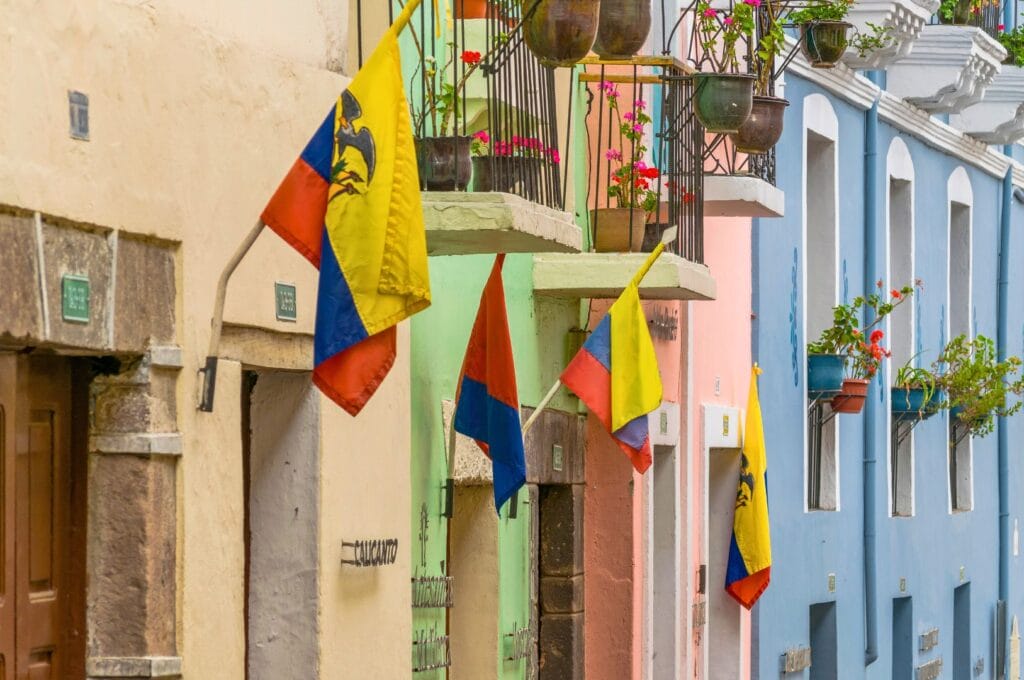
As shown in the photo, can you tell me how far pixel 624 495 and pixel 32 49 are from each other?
6932 millimetres

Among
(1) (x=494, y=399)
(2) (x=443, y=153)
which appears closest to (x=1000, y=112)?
(1) (x=494, y=399)

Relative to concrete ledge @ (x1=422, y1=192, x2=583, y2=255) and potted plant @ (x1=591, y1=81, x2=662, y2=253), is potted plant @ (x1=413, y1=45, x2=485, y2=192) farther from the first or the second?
potted plant @ (x1=591, y1=81, x2=662, y2=253)

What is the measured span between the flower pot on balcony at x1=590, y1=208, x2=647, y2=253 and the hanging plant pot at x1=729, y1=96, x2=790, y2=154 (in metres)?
1.42

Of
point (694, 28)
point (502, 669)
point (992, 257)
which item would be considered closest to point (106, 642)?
point (502, 669)

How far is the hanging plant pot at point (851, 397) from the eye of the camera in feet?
56.2

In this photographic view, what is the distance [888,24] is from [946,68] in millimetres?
2138

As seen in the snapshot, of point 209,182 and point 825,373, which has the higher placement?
point 209,182

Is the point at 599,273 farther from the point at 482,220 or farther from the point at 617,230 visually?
the point at 482,220

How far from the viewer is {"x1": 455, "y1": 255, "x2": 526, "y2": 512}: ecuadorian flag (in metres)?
9.48

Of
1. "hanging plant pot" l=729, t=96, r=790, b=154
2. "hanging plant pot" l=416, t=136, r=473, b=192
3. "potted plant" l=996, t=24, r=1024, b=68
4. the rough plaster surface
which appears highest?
"potted plant" l=996, t=24, r=1024, b=68

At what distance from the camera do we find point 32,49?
6.07 m

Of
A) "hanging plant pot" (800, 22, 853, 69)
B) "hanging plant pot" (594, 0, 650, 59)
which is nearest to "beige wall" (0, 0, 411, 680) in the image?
"hanging plant pot" (594, 0, 650, 59)

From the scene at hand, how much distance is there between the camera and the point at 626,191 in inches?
476

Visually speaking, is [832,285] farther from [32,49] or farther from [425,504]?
[32,49]
